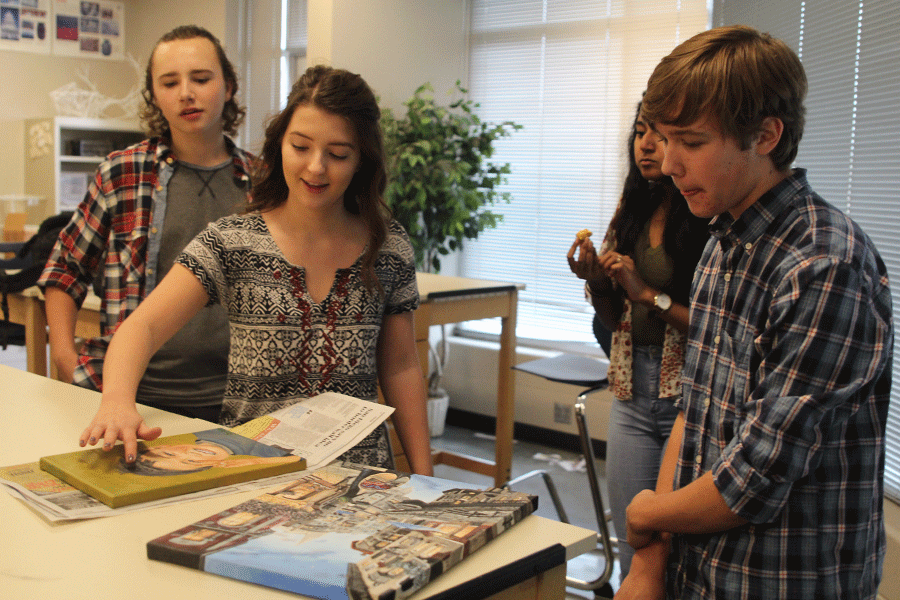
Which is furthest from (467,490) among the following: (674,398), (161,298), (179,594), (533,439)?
(533,439)

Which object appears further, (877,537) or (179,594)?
(877,537)

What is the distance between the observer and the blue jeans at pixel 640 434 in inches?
67.3

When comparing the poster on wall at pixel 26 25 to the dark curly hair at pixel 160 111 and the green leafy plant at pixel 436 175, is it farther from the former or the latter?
the dark curly hair at pixel 160 111

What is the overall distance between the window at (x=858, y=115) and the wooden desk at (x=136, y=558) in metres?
1.58

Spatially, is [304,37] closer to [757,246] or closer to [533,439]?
[533,439]

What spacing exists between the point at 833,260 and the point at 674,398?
0.83m

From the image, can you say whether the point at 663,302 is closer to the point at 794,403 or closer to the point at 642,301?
the point at 642,301

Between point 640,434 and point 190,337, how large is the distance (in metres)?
1.05

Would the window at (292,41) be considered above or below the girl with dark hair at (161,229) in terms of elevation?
above

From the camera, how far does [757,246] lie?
996 millimetres

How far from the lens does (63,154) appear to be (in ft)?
17.8

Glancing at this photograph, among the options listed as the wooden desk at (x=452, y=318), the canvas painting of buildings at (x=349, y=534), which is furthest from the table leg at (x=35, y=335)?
the canvas painting of buildings at (x=349, y=534)

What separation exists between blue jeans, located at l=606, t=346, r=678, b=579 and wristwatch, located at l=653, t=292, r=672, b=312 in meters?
0.12

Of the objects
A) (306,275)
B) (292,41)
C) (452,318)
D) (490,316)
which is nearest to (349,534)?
(306,275)
